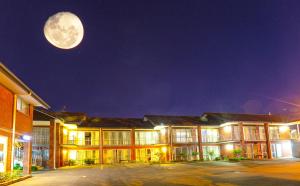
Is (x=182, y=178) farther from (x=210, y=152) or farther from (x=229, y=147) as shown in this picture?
(x=229, y=147)

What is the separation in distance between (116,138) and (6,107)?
2653 centimetres

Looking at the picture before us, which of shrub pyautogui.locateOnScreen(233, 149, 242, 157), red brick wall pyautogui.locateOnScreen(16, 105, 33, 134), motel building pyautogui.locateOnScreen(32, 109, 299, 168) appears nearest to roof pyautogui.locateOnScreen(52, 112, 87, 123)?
motel building pyautogui.locateOnScreen(32, 109, 299, 168)

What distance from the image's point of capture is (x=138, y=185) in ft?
49.3

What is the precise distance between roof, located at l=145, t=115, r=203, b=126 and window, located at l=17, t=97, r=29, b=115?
908 inches

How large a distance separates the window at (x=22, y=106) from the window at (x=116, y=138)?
824 inches

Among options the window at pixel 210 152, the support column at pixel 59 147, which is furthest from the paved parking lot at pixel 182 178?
the window at pixel 210 152

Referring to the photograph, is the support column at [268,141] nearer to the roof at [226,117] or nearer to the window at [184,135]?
the roof at [226,117]

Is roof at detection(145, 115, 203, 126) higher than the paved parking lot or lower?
higher

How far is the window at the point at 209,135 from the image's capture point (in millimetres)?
43594

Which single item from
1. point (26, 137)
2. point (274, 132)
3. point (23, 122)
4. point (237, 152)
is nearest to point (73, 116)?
point (237, 152)

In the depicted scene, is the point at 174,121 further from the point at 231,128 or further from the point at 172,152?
the point at 231,128

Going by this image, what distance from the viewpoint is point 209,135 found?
43.9 meters

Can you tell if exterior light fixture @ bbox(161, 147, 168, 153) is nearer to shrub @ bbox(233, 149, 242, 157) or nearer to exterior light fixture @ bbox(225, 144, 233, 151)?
exterior light fixture @ bbox(225, 144, 233, 151)

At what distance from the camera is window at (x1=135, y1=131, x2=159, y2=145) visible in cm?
4381
